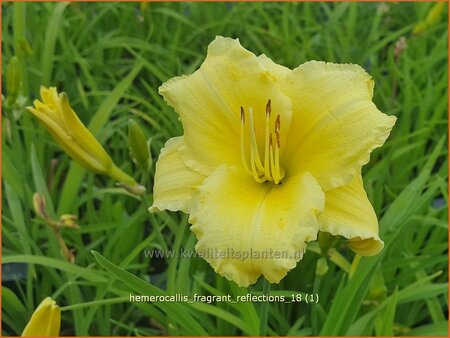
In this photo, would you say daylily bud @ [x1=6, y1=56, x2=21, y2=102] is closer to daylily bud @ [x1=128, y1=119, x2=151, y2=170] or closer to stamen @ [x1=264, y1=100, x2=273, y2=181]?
daylily bud @ [x1=128, y1=119, x2=151, y2=170]

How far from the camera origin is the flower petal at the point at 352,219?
2.26 ft

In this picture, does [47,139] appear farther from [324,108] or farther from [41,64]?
[324,108]

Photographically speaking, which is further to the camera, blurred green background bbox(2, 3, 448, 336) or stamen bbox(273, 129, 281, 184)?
blurred green background bbox(2, 3, 448, 336)

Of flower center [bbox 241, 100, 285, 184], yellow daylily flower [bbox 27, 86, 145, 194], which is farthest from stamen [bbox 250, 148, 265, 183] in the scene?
yellow daylily flower [bbox 27, 86, 145, 194]

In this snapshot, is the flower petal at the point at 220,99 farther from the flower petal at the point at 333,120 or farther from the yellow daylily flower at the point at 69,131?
the yellow daylily flower at the point at 69,131

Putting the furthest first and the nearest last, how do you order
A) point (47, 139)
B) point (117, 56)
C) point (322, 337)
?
point (117, 56) → point (47, 139) → point (322, 337)

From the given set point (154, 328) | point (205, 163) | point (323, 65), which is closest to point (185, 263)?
point (154, 328)

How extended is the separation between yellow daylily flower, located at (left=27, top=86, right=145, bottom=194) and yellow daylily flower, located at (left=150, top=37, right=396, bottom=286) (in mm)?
227

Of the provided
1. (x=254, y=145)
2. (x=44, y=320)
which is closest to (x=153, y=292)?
(x=44, y=320)

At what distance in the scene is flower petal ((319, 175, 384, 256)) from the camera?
688 millimetres

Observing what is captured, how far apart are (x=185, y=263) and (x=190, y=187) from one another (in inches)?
12.3

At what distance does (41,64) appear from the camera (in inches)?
60.4

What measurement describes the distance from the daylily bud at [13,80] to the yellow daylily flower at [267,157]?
482mm

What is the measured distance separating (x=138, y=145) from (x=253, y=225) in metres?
0.34
